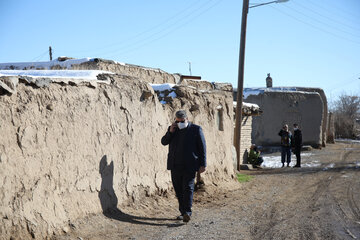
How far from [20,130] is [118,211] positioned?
6.80ft

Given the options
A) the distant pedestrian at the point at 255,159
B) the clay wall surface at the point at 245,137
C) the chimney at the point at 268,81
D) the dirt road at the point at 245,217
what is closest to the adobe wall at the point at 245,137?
the clay wall surface at the point at 245,137

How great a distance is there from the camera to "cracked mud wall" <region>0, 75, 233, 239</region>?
4.58 metres

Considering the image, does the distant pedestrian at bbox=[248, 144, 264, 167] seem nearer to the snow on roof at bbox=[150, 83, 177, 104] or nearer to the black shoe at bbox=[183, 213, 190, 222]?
the snow on roof at bbox=[150, 83, 177, 104]

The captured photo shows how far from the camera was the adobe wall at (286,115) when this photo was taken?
23.3 metres

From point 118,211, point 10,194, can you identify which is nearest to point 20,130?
point 10,194

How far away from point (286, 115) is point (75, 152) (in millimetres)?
19915

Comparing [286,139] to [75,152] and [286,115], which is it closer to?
[286,115]

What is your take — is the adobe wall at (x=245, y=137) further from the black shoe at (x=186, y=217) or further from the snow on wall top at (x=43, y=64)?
the black shoe at (x=186, y=217)

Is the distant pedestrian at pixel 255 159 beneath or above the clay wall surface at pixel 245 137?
beneath

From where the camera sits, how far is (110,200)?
6082mm

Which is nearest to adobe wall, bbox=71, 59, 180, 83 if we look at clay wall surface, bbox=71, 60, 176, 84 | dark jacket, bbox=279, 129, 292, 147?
clay wall surface, bbox=71, 60, 176, 84

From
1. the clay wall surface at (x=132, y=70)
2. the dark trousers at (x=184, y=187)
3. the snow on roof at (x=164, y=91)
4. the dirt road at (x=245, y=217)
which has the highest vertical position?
the clay wall surface at (x=132, y=70)

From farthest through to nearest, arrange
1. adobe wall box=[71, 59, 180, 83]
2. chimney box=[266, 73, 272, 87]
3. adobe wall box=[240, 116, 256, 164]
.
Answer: chimney box=[266, 73, 272, 87], adobe wall box=[240, 116, 256, 164], adobe wall box=[71, 59, 180, 83]

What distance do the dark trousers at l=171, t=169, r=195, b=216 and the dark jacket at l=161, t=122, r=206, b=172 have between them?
0.10m
